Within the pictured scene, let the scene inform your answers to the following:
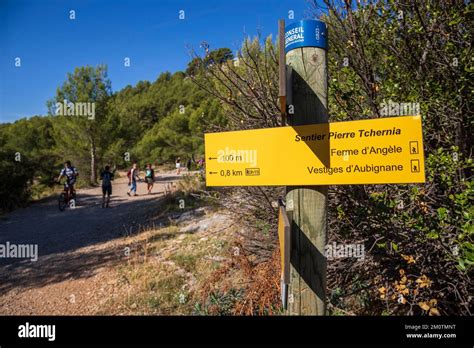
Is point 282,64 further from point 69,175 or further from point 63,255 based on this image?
point 69,175

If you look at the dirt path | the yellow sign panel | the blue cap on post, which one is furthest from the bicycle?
the blue cap on post

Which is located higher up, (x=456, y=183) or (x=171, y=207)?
(x=456, y=183)

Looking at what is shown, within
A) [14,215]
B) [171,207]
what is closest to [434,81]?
[171,207]

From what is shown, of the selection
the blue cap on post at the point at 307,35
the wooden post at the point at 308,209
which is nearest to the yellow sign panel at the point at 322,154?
the wooden post at the point at 308,209

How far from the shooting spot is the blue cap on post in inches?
56.7

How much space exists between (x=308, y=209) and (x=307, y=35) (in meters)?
0.90

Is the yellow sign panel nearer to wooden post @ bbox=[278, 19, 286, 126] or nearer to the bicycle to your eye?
wooden post @ bbox=[278, 19, 286, 126]

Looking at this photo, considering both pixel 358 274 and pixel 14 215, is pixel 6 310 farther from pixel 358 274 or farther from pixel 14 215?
pixel 14 215

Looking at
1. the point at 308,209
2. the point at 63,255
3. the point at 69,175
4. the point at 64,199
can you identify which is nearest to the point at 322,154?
the point at 308,209

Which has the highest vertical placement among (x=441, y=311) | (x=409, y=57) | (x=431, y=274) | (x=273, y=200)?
(x=409, y=57)

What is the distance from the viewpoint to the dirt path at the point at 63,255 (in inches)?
164

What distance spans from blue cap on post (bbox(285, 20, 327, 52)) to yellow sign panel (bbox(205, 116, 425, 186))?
428 mm

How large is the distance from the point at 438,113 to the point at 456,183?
23.8 inches

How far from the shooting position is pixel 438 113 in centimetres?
238
